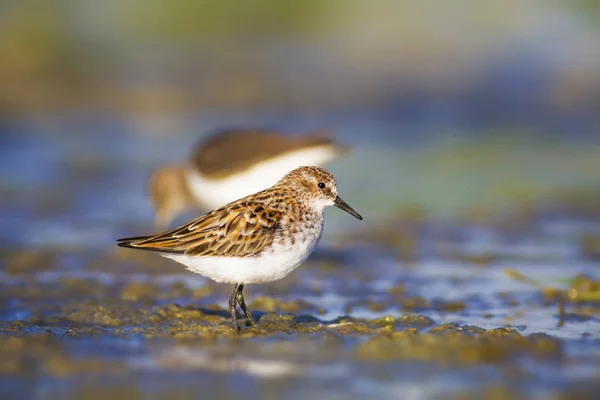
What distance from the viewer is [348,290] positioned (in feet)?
29.7

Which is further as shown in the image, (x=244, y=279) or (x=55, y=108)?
(x=55, y=108)

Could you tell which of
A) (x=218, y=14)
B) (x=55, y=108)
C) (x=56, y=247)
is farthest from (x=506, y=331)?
(x=218, y=14)

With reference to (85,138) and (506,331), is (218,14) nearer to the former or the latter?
(85,138)

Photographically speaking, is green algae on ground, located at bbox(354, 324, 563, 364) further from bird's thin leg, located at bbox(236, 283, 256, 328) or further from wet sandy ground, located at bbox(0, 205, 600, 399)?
bird's thin leg, located at bbox(236, 283, 256, 328)

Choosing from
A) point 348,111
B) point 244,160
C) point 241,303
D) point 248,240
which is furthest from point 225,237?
point 348,111

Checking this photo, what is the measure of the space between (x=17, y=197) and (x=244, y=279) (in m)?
7.11

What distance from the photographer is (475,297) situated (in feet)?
28.2

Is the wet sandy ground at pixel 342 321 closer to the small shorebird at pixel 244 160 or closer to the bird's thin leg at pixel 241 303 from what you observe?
the bird's thin leg at pixel 241 303

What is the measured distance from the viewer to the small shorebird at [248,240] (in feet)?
23.1

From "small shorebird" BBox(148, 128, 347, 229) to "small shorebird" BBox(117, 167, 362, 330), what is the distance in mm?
2953

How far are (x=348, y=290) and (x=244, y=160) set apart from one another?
7.72 ft

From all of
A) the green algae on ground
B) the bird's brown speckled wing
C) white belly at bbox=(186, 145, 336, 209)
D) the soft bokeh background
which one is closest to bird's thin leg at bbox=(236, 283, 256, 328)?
the bird's brown speckled wing

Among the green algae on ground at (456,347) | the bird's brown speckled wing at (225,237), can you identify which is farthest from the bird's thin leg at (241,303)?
the green algae on ground at (456,347)

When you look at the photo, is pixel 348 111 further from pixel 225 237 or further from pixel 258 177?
pixel 225 237
